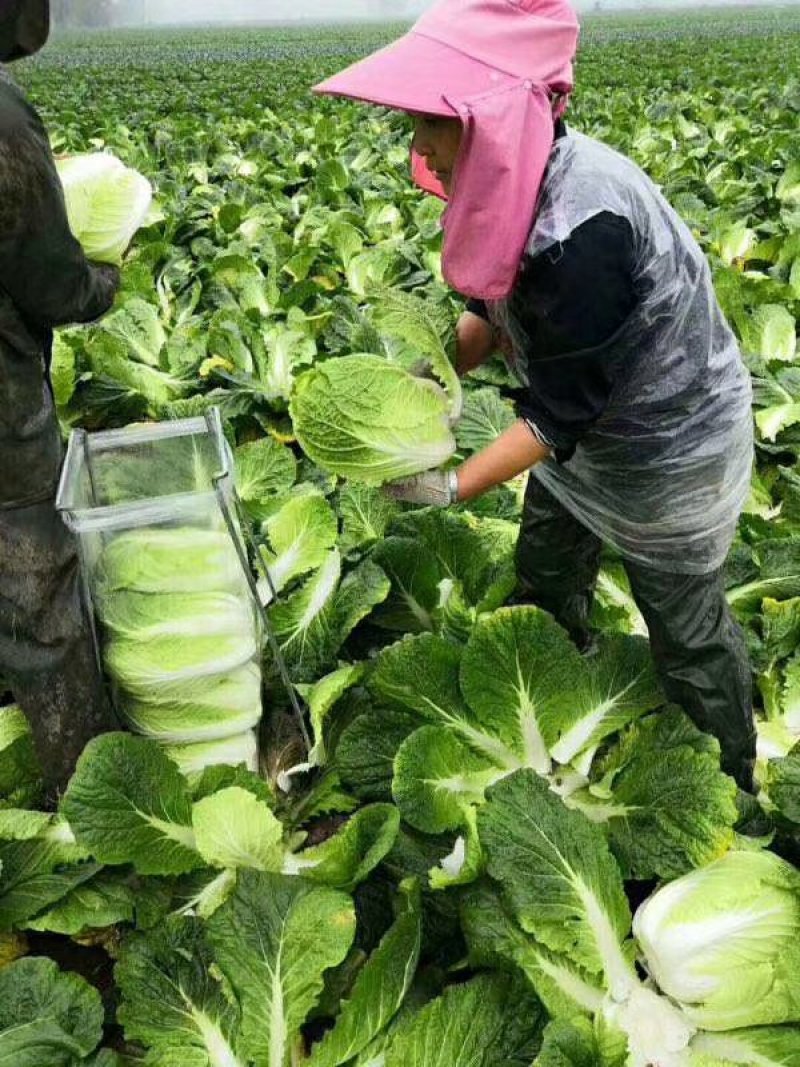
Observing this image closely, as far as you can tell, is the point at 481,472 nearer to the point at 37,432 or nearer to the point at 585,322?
the point at 585,322

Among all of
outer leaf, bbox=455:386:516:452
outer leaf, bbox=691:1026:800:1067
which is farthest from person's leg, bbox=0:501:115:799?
outer leaf, bbox=455:386:516:452

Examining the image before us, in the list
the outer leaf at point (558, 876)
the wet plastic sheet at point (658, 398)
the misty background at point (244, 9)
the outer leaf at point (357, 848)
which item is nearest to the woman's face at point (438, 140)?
the wet plastic sheet at point (658, 398)

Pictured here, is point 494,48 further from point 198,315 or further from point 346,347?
point 198,315

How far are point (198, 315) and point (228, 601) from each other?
10.9 feet

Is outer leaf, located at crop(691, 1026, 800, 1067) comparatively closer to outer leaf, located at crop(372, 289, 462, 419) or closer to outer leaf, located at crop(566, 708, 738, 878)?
outer leaf, located at crop(566, 708, 738, 878)

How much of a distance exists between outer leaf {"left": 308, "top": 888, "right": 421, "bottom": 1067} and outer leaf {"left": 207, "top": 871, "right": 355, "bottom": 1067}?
8cm

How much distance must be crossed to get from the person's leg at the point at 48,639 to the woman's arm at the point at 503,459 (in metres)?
0.96

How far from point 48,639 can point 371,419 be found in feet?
3.06

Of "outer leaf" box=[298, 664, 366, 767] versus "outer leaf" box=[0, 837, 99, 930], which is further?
"outer leaf" box=[298, 664, 366, 767]

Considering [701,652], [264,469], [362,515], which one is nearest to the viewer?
[701,652]

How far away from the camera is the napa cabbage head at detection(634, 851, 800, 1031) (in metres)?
1.84

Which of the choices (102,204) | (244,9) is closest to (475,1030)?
(102,204)

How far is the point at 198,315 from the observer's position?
539 centimetres

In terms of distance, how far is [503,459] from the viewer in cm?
215
